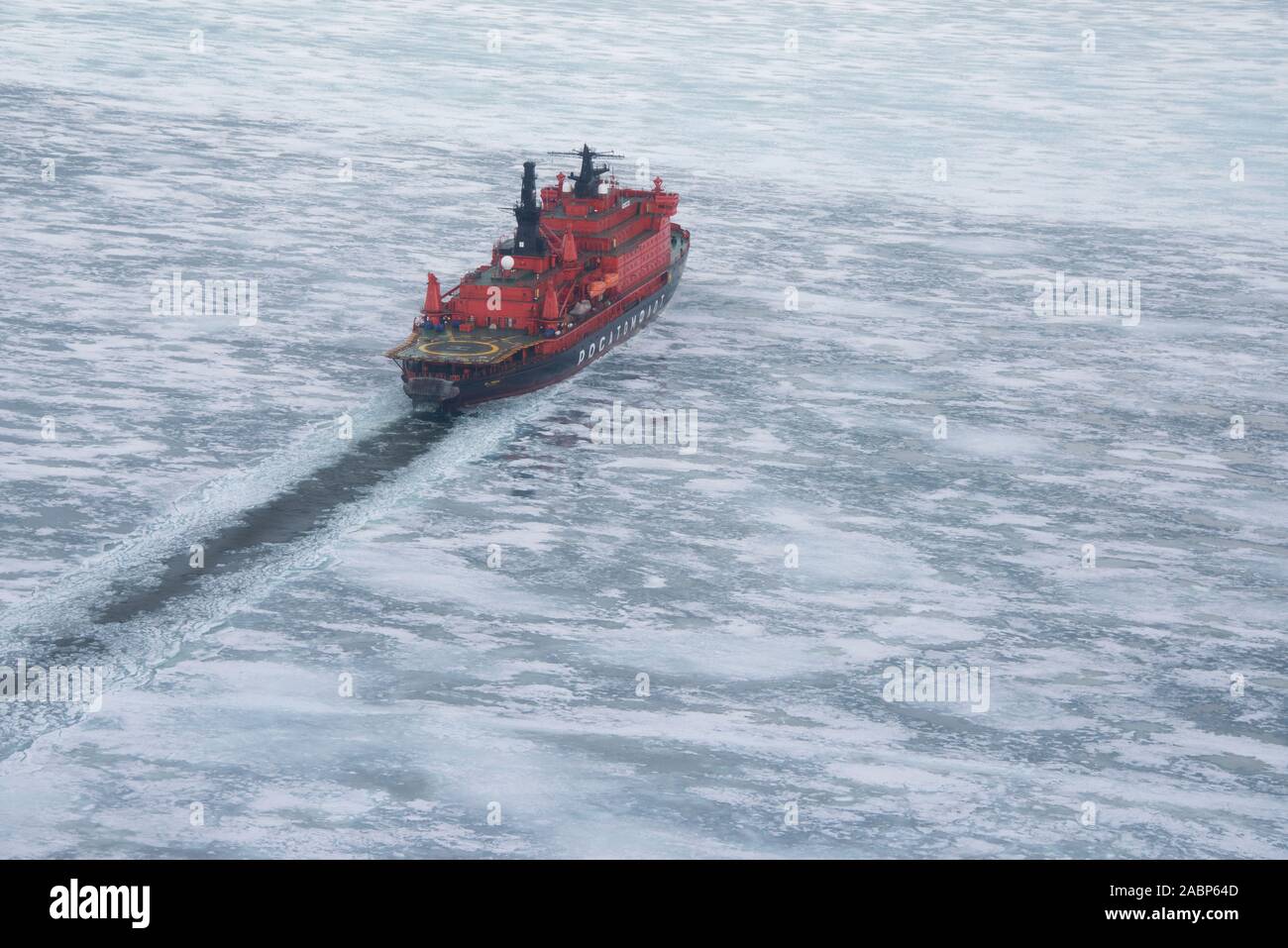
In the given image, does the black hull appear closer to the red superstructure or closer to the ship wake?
the red superstructure

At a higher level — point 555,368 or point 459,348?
point 459,348

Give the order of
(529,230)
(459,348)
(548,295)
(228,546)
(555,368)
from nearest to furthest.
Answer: (228,546) → (459,348) → (555,368) → (548,295) → (529,230)

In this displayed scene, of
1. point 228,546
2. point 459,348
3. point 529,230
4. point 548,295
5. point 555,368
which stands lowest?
point 228,546

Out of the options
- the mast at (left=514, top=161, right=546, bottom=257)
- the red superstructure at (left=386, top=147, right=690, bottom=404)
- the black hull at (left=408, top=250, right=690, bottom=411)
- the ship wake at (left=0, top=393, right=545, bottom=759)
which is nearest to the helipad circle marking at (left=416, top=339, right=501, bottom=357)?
the red superstructure at (left=386, top=147, right=690, bottom=404)

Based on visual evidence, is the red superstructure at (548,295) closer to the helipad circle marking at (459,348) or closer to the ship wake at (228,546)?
the helipad circle marking at (459,348)

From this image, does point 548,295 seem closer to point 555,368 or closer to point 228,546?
point 555,368

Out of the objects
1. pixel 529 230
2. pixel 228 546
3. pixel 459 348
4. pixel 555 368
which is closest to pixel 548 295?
pixel 555 368
